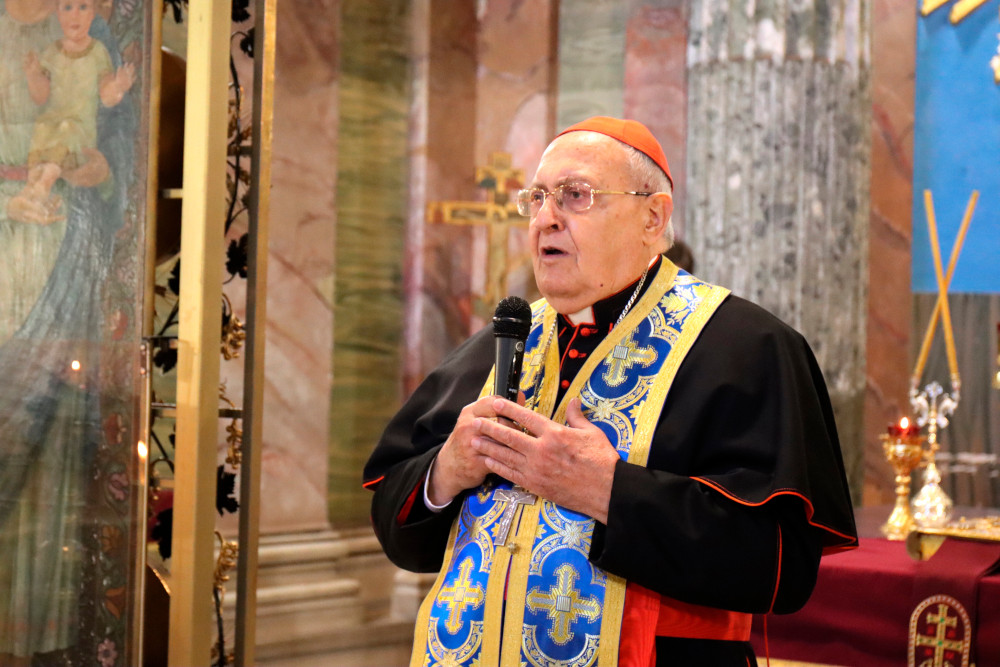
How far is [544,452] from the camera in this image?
222cm

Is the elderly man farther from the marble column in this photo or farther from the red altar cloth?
the marble column

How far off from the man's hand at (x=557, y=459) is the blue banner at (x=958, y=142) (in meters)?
4.49

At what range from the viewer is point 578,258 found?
98.5 inches

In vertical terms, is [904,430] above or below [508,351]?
below

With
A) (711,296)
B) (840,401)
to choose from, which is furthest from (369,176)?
(711,296)

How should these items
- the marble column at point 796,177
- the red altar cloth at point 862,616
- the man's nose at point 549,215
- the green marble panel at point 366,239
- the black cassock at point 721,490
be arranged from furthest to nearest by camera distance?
the green marble panel at point 366,239, the marble column at point 796,177, the red altar cloth at point 862,616, the man's nose at point 549,215, the black cassock at point 721,490

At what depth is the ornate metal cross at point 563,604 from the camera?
2.29 m

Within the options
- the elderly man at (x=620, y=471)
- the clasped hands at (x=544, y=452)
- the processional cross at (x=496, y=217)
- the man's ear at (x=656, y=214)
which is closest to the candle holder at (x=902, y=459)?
the elderly man at (x=620, y=471)

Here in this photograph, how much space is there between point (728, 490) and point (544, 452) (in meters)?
0.37

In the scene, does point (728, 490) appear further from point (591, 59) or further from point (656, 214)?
point (591, 59)

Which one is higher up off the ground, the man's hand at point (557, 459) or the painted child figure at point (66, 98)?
the painted child figure at point (66, 98)

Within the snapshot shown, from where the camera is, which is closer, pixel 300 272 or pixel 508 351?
pixel 508 351

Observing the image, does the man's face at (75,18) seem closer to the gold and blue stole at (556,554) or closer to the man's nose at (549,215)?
the man's nose at (549,215)

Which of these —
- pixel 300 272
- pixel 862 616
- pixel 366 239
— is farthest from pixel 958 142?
pixel 862 616
